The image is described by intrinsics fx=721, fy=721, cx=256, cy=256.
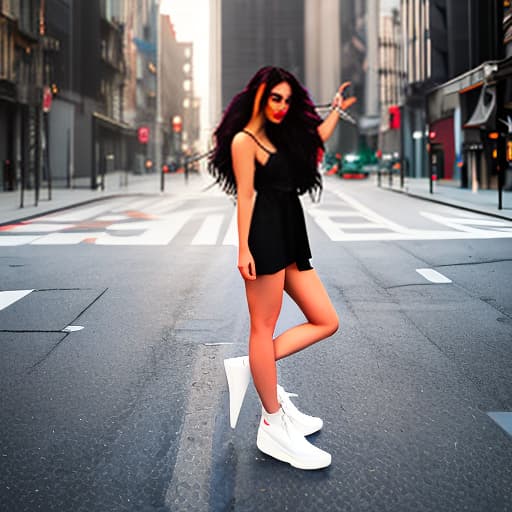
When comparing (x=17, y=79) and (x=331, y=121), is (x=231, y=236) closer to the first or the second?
(x=331, y=121)

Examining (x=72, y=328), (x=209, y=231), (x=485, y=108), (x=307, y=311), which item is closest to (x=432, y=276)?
(x=72, y=328)

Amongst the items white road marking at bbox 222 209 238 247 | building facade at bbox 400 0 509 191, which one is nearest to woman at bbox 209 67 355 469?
white road marking at bbox 222 209 238 247

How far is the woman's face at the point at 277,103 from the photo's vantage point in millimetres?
3439

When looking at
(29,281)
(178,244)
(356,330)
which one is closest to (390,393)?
(356,330)

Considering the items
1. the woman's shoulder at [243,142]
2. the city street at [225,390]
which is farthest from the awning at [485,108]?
the woman's shoulder at [243,142]

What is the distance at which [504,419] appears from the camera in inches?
158

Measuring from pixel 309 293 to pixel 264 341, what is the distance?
0.32 meters

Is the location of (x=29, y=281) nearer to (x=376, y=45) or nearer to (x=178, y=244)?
(x=178, y=244)

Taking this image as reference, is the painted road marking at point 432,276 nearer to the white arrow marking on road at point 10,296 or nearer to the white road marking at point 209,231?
the white road marking at point 209,231

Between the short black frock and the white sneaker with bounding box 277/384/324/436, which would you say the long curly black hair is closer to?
the short black frock

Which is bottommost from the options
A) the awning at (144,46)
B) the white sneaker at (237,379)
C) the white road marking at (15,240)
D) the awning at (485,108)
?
the white sneaker at (237,379)

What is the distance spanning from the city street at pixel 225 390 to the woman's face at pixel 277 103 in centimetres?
163

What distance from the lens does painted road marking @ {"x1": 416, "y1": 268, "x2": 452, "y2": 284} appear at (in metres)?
8.86

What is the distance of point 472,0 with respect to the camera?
36500 mm
